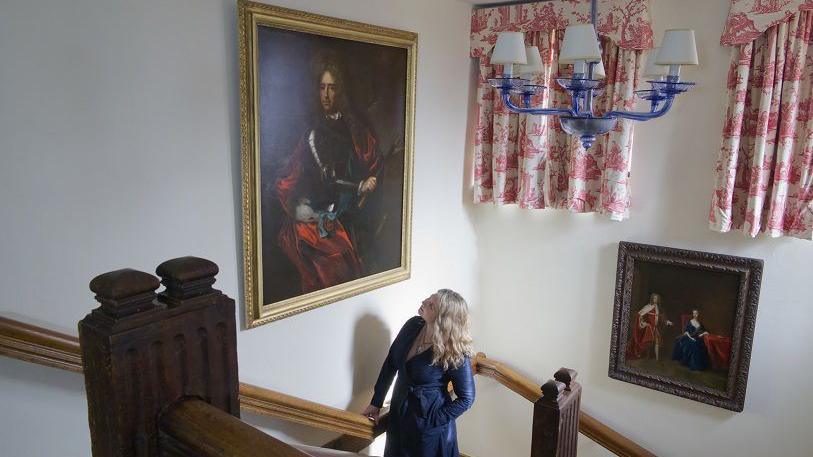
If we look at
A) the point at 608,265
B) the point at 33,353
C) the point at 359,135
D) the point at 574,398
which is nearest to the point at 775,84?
the point at 608,265

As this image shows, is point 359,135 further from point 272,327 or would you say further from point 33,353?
point 33,353

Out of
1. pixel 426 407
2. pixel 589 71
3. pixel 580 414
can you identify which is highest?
pixel 589 71

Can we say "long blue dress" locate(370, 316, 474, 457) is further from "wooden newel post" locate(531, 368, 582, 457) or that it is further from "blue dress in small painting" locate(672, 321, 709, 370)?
"blue dress in small painting" locate(672, 321, 709, 370)

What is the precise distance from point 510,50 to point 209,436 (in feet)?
6.17

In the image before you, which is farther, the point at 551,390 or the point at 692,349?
the point at 692,349

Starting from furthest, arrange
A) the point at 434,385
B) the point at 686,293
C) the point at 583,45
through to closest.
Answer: the point at 686,293 < the point at 434,385 < the point at 583,45

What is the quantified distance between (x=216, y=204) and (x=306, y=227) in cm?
55

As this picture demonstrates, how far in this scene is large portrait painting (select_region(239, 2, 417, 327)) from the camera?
2.68 m

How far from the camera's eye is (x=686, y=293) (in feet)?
11.7

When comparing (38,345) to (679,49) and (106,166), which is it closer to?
(106,166)

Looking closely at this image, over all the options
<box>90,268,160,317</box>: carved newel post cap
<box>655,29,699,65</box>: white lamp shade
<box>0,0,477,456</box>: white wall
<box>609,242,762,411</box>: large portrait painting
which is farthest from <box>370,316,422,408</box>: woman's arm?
<box>90,268,160,317</box>: carved newel post cap

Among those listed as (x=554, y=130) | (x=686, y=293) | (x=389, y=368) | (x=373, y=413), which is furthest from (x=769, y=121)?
(x=373, y=413)

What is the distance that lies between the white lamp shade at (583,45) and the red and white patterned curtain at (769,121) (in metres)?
1.80

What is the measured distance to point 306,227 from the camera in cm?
301
